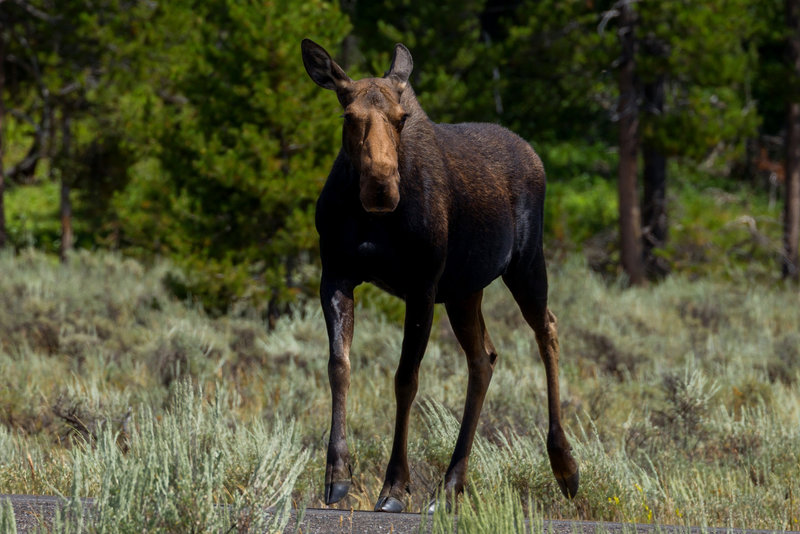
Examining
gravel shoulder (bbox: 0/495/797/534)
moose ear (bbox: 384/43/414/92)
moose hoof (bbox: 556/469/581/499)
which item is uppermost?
moose ear (bbox: 384/43/414/92)

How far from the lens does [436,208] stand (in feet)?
15.9

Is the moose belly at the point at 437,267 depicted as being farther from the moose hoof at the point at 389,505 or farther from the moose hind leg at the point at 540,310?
the moose hoof at the point at 389,505

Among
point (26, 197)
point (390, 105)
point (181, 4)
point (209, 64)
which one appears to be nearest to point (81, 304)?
point (209, 64)

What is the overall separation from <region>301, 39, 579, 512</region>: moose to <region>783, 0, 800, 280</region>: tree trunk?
13.2 m

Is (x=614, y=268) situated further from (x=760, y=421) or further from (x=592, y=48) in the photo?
(x=760, y=421)

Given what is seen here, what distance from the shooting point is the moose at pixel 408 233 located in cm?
445

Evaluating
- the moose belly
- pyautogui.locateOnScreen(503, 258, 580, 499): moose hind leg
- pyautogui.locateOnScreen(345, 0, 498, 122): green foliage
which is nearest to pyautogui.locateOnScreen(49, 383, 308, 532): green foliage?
the moose belly

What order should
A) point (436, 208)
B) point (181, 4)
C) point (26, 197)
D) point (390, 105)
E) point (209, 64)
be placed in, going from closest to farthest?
point (390, 105), point (436, 208), point (209, 64), point (181, 4), point (26, 197)

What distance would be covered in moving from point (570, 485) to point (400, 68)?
2.12 meters

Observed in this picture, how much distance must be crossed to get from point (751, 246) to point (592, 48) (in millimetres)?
5494

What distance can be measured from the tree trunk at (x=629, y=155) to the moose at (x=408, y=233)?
1174cm

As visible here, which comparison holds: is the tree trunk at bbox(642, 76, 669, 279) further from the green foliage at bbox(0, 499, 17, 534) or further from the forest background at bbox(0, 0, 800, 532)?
the green foliage at bbox(0, 499, 17, 534)

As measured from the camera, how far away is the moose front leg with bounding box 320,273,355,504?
440cm

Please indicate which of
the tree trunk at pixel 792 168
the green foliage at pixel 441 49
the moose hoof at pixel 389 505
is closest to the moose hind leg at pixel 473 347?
the moose hoof at pixel 389 505
